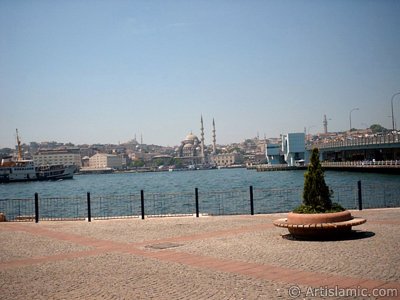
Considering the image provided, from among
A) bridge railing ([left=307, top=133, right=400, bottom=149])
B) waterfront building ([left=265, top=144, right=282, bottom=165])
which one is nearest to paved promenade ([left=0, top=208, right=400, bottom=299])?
bridge railing ([left=307, top=133, right=400, bottom=149])

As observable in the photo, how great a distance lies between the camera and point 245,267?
880cm

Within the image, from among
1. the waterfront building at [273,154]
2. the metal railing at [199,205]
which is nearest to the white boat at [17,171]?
the waterfront building at [273,154]

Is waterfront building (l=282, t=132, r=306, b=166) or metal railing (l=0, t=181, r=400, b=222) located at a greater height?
waterfront building (l=282, t=132, r=306, b=166)

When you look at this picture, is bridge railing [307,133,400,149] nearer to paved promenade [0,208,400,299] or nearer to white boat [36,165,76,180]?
paved promenade [0,208,400,299]

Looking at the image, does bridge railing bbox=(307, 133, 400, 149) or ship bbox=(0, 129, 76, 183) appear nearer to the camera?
bridge railing bbox=(307, 133, 400, 149)

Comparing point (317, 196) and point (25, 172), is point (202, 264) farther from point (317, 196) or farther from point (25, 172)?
point (25, 172)

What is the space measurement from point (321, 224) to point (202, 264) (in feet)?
12.1

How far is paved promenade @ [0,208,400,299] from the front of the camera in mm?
7270

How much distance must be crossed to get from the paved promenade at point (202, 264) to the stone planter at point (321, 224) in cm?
31

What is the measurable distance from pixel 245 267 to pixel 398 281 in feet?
9.15

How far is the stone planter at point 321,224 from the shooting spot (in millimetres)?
11375

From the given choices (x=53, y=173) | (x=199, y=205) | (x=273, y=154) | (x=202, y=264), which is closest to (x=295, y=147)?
(x=273, y=154)

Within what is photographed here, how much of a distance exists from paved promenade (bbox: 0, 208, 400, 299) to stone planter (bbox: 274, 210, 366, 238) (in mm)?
308

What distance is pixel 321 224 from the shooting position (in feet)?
37.5
